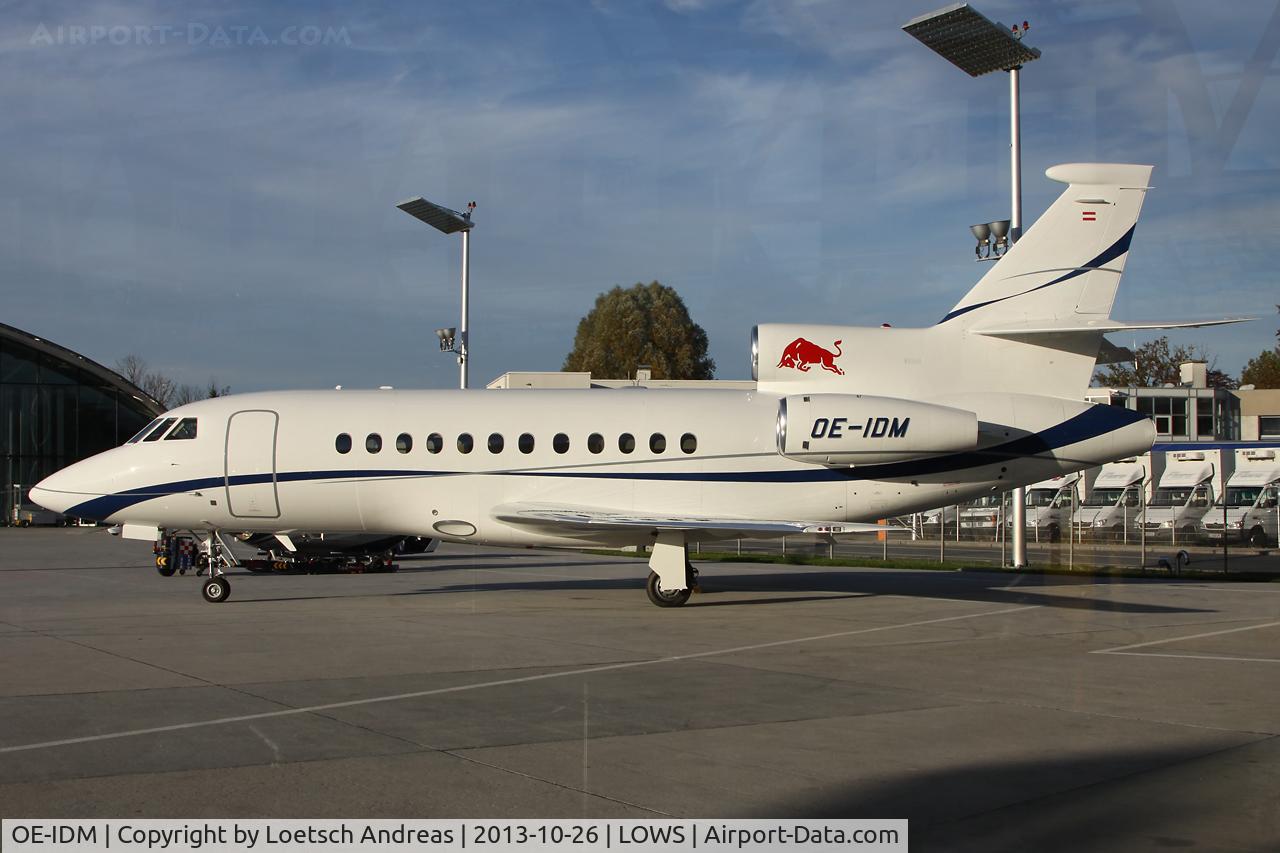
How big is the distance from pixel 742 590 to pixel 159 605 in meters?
10.3

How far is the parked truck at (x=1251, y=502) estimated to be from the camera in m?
40.4

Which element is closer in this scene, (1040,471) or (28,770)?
(28,770)

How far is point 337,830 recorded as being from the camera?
5.99m

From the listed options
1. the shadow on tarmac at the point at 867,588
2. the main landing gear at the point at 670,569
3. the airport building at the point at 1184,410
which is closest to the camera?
the main landing gear at the point at 670,569

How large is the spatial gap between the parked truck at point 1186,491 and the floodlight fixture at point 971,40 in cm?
2250

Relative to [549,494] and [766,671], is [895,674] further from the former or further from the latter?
[549,494]

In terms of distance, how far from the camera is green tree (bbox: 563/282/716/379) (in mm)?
76312

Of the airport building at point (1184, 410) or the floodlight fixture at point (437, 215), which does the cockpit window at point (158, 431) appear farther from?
the airport building at point (1184, 410)

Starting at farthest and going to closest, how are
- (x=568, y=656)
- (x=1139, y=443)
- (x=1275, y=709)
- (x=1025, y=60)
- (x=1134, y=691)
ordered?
(x=1025, y=60) < (x=1139, y=443) < (x=568, y=656) < (x=1134, y=691) < (x=1275, y=709)

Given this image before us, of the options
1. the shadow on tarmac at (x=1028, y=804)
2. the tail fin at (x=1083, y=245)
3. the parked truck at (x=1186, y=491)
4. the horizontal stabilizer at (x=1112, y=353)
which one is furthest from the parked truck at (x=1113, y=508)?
the shadow on tarmac at (x=1028, y=804)

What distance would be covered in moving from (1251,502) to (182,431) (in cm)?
3982

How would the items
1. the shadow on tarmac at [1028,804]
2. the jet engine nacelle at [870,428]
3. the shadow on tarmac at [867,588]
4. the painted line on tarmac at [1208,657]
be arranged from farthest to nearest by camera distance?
the shadow on tarmac at [867,588] → the jet engine nacelle at [870,428] → the painted line on tarmac at [1208,657] → the shadow on tarmac at [1028,804]

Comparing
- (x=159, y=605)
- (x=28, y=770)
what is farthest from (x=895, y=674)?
(x=159, y=605)

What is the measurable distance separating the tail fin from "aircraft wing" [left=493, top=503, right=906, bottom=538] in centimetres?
503
